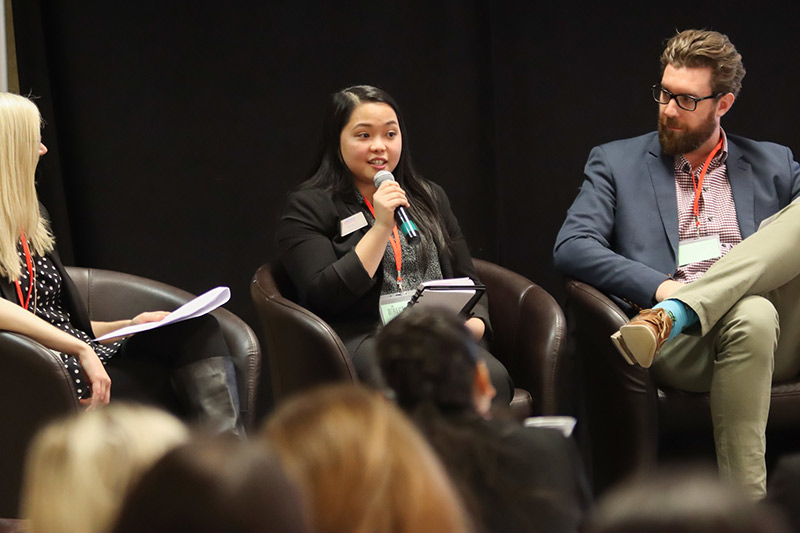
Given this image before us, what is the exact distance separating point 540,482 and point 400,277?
1.67 m

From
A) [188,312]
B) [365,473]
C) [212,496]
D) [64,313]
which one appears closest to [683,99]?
[188,312]

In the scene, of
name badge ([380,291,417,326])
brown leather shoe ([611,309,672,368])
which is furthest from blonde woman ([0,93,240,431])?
brown leather shoe ([611,309,672,368])

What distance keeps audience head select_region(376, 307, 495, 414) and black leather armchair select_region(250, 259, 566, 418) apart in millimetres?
1210

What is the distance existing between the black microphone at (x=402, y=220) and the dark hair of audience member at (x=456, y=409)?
3.85 ft

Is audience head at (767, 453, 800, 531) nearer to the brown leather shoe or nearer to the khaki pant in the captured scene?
the brown leather shoe

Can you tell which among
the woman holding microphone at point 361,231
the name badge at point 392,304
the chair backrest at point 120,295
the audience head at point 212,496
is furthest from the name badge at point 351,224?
the audience head at point 212,496

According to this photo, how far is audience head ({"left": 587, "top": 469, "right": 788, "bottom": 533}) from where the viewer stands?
0.74 meters

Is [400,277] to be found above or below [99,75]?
below

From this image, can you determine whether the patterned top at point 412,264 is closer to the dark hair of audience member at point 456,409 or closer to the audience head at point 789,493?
the dark hair of audience member at point 456,409

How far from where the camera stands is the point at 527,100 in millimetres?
3920

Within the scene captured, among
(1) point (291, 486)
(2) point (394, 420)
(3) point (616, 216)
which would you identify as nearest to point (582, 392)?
(3) point (616, 216)

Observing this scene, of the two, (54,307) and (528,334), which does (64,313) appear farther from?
(528,334)

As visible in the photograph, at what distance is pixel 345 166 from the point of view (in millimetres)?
3154

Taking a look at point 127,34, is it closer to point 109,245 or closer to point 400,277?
point 109,245
